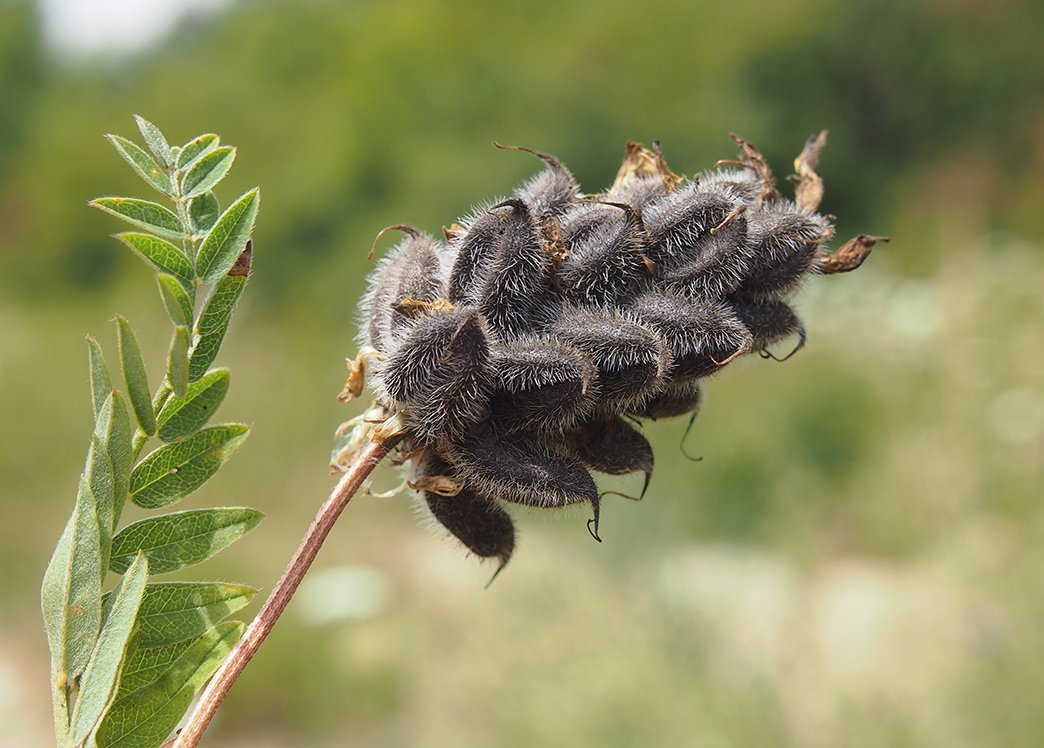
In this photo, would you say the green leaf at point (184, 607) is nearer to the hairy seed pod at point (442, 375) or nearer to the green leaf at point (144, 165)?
the hairy seed pod at point (442, 375)

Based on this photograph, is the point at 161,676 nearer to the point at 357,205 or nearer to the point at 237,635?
the point at 237,635

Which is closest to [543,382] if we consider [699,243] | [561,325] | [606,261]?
[561,325]

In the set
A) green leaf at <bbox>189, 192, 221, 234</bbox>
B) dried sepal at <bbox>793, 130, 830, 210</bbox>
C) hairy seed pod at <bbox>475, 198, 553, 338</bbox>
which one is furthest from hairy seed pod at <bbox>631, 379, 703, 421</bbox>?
green leaf at <bbox>189, 192, 221, 234</bbox>

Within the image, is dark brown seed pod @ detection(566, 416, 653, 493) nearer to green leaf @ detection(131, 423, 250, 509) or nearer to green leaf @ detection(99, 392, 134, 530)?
green leaf @ detection(131, 423, 250, 509)

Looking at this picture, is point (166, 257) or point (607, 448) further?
point (607, 448)

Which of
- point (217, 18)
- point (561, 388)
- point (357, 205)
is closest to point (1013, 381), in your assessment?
point (561, 388)

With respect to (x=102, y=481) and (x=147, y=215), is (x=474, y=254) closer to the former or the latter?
(x=147, y=215)
